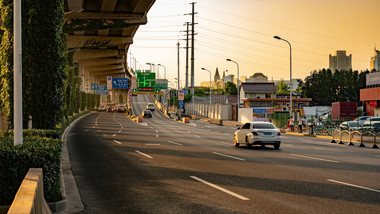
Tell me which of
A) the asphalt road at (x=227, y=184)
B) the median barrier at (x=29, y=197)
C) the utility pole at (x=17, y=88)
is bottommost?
the asphalt road at (x=227, y=184)

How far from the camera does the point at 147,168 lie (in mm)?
14539

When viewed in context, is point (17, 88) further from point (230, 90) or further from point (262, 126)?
point (230, 90)

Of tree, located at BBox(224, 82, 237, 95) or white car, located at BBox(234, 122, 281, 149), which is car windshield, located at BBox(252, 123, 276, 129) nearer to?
white car, located at BBox(234, 122, 281, 149)

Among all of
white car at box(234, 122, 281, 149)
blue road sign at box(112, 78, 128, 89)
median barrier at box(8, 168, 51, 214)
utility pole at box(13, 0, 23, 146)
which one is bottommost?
white car at box(234, 122, 281, 149)

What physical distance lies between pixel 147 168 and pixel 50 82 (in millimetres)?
10359

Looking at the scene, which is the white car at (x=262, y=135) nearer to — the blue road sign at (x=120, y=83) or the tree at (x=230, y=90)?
the blue road sign at (x=120, y=83)

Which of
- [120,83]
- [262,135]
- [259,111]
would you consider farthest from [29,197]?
[120,83]

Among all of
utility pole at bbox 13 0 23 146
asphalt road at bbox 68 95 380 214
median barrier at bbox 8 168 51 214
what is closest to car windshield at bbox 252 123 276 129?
asphalt road at bbox 68 95 380 214

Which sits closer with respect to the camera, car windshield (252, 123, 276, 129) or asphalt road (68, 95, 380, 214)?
asphalt road (68, 95, 380, 214)

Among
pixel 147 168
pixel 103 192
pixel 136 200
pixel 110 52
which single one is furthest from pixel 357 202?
pixel 110 52

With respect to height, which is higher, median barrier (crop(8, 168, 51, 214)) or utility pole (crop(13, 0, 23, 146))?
utility pole (crop(13, 0, 23, 146))

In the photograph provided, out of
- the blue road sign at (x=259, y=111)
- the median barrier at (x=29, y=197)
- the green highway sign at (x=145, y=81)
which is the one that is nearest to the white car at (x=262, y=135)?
the median barrier at (x=29, y=197)

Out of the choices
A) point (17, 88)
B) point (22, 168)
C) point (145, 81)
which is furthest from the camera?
point (145, 81)

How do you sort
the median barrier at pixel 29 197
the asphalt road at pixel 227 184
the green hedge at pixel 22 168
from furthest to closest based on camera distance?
the asphalt road at pixel 227 184
the green hedge at pixel 22 168
the median barrier at pixel 29 197
